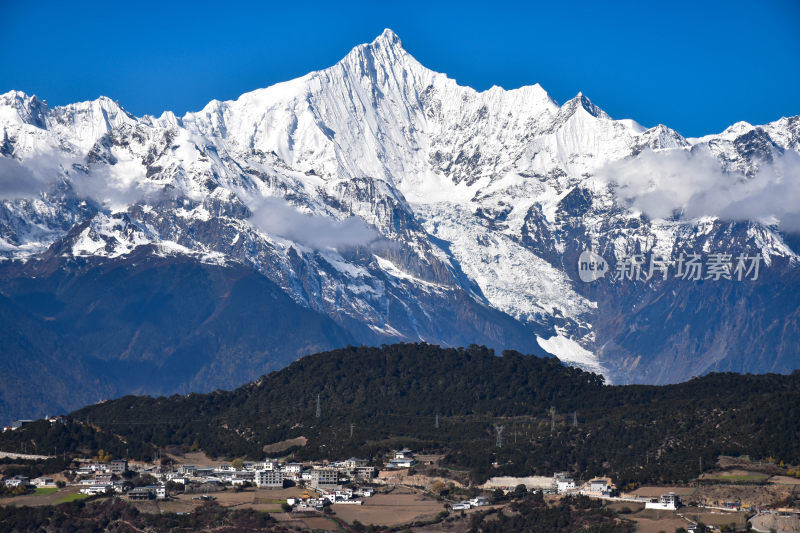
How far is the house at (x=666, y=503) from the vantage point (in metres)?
183

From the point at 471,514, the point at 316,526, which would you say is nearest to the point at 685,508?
the point at 471,514

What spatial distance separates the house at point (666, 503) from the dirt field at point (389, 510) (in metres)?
21.7

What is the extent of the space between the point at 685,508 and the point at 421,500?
97.3 ft

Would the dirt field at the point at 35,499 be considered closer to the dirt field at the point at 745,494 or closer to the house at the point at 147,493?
the house at the point at 147,493

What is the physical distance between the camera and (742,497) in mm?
186875

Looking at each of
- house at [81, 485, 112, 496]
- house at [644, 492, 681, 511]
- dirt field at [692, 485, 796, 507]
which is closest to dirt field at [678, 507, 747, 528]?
house at [644, 492, 681, 511]

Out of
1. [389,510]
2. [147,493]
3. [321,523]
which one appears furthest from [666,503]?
[147,493]

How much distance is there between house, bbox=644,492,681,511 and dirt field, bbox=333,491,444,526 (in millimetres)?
21681

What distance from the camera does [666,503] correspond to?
18388cm

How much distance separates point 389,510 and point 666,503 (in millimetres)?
28537

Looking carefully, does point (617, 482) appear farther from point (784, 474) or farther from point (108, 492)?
point (108, 492)

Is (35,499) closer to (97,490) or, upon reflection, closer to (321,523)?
(97,490)

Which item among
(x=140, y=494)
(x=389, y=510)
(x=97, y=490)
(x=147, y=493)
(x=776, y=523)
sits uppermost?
(x=97, y=490)

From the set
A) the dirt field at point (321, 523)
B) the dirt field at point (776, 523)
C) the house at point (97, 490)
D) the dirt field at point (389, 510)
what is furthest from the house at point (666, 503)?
the house at point (97, 490)
